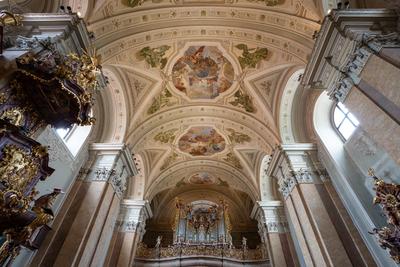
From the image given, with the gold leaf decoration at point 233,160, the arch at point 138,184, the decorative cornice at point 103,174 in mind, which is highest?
the gold leaf decoration at point 233,160

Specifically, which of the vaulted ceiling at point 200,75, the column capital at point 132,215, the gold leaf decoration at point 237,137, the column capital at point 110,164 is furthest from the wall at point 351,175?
the column capital at point 132,215

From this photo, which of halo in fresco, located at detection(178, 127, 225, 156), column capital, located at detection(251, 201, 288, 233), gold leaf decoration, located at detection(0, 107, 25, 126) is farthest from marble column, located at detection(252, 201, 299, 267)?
gold leaf decoration, located at detection(0, 107, 25, 126)

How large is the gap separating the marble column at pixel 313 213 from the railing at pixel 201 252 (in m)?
3.70

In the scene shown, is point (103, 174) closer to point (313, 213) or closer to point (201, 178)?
point (313, 213)

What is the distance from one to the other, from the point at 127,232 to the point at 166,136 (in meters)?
5.08

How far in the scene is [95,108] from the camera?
10.4 meters

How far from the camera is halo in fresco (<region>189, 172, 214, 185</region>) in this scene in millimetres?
17562

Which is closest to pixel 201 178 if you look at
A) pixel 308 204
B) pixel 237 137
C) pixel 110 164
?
pixel 237 137

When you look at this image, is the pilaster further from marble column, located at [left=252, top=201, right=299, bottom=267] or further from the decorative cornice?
the decorative cornice

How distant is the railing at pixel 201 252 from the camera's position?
13.5 m

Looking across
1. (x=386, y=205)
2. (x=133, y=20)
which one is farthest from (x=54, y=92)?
(x=386, y=205)

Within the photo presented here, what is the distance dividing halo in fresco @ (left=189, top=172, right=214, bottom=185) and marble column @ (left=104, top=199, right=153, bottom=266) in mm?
4525

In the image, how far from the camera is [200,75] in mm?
11609

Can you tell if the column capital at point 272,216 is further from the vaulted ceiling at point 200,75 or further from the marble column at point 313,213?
the marble column at point 313,213
